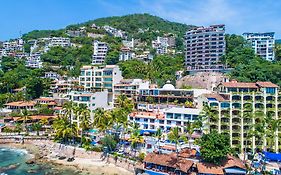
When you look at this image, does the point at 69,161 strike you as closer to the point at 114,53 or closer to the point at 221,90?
the point at 221,90

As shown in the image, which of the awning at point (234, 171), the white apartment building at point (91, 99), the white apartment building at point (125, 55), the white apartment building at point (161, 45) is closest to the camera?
the awning at point (234, 171)

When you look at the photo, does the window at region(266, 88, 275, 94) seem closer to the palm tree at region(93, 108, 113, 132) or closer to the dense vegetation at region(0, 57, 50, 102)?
the palm tree at region(93, 108, 113, 132)

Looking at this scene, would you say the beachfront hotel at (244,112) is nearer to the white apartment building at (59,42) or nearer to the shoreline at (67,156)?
the shoreline at (67,156)

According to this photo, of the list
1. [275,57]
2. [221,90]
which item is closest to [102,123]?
[221,90]

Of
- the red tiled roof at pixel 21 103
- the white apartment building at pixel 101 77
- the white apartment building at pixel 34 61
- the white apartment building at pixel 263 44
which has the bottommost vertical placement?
the red tiled roof at pixel 21 103

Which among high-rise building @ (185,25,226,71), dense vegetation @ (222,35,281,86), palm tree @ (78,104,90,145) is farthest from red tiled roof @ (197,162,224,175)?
high-rise building @ (185,25,226,71)

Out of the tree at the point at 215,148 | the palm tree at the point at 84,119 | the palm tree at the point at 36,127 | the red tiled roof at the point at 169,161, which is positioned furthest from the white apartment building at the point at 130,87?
the tree at the point at 215,148

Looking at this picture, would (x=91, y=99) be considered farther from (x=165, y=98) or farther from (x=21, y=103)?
(x=21, y=103)
